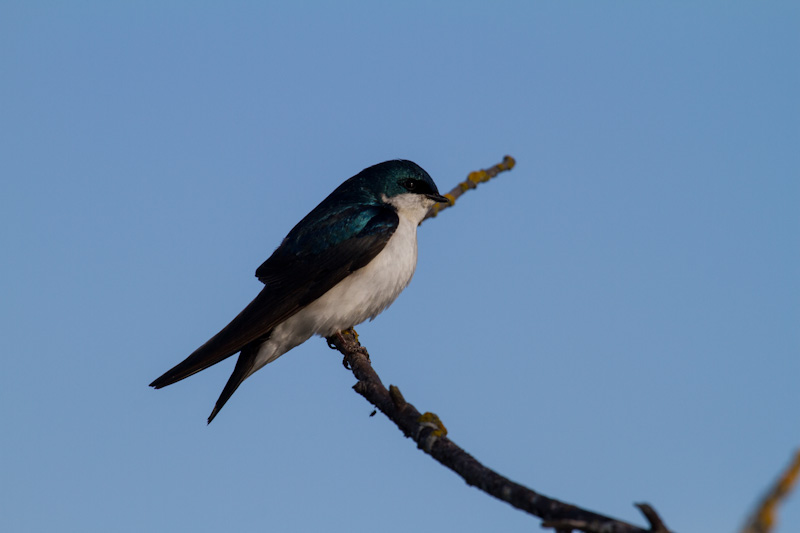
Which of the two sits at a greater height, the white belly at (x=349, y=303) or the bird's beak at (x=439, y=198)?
the bird's beak at (x=439, y=198)

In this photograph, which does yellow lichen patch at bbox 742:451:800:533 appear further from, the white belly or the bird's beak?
the bird's beak

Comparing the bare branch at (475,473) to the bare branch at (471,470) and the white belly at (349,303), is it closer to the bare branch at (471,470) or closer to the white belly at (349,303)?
the bare branch at (471,470)

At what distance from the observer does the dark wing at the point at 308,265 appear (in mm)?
4910

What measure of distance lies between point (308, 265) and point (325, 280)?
0.16 meters

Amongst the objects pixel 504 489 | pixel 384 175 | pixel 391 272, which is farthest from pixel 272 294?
pixel 504 489

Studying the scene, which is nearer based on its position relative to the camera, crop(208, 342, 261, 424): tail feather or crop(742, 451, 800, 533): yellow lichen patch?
crop(742, 451, 800, 533): yellow lichen patch

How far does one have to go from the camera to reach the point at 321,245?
5199 mm

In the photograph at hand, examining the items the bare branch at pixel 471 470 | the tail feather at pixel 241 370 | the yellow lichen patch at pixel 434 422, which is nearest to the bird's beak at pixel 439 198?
the bare branch at pixel 471 470

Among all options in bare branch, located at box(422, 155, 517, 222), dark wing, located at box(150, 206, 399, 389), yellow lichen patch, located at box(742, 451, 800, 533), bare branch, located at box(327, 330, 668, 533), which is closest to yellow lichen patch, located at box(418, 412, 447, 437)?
bare branch, located at box(327, 330, 668, 533)

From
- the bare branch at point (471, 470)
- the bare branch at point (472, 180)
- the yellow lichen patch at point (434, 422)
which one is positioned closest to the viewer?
the bare branch at point (471, 470)

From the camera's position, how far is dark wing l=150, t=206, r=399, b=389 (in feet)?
16.1

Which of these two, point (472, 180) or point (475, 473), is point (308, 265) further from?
point (475, 473)

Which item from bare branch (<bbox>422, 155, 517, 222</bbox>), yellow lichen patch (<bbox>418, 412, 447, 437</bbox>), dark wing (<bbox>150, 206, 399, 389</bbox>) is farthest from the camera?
bare branch (<bbox>422, 155, 517, 222</bbox>)

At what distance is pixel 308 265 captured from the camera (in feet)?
16.9
